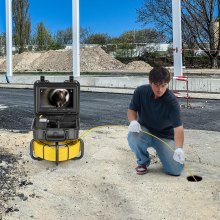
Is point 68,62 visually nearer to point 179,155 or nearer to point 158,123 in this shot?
point 158,123

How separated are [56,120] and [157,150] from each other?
117 cm

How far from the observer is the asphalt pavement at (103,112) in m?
7.64

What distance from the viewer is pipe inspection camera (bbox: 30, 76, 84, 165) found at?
14.6 feet

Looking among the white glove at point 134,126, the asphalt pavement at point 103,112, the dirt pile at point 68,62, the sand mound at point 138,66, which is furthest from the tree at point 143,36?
the white glove at point 134,126

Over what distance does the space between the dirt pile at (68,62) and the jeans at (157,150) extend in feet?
92.6

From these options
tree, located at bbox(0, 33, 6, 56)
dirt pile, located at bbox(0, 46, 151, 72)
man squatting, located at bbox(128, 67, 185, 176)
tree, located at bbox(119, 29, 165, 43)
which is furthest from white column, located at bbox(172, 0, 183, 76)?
tree, located at bbox(0, 33, 6, 56)

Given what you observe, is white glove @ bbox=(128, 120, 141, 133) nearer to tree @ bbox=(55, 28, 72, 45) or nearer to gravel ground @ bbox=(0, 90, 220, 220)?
gravel ground @ bbox=(0, 90, 220, 220)

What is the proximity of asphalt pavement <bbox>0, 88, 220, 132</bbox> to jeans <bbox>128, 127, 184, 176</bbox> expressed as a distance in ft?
8.84

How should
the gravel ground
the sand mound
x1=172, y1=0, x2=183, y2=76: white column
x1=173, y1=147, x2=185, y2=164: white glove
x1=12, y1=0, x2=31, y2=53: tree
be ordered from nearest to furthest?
the gravel ground < x1=173, y1=147, x2=185, y2=164: white glove < x1=172, y1=0, x2=183, y2=76: white column < the sand mound < x1=12, y1=0, x2=31, y2=53: tree

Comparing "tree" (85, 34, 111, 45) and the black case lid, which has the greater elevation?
"tree" (85, 34, 111, 45)

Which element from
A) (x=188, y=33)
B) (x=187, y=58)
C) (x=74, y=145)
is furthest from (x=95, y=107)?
(x=187, y=58)

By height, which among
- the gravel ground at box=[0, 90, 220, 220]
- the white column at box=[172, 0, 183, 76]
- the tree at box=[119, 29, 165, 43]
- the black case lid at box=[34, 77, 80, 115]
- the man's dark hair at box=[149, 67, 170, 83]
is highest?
the tree at box=[119, 29, 165, 43]

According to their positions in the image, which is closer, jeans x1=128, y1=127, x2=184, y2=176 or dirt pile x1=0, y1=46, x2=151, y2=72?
jeans x1=128, y1=127, x2=184, y2=176

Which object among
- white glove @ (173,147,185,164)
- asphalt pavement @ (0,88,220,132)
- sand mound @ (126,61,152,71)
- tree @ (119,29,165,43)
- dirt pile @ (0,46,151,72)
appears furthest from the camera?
dirt pile @ (0,46,151,72)
